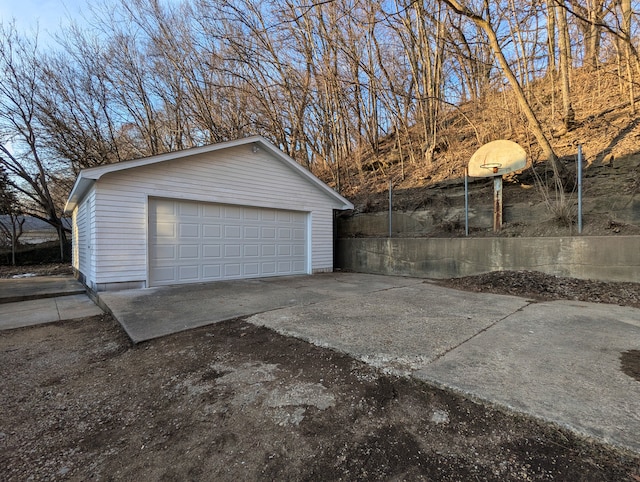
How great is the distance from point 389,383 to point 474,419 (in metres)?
0.57

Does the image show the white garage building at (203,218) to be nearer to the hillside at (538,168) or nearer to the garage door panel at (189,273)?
the garage door panel at (189,273)

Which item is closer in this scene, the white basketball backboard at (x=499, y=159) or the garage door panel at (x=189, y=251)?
the garage door panel at (x=189, y=251)

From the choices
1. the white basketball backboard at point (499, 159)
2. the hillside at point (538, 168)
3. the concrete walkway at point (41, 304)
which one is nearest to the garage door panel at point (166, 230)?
the concrete walkway at point (41, 304)

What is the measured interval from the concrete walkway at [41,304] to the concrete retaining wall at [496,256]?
644 cm

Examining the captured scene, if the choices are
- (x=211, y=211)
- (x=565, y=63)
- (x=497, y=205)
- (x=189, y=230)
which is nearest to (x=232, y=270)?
(x=189, y=230)

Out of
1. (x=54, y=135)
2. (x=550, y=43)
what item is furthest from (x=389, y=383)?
(x=54, y=135)

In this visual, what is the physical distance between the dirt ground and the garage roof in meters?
3.90

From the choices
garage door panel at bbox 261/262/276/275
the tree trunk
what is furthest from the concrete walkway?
the tree trunk

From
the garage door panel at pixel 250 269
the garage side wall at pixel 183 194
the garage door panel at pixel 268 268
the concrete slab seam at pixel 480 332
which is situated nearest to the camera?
the concrete slab seam at pixel 480 332

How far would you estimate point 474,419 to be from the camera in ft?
→ 5.63

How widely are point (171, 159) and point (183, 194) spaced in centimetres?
76

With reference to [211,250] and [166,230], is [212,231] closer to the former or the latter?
[211,250]

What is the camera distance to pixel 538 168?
25.0ft

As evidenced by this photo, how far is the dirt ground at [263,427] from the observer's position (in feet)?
4.61
